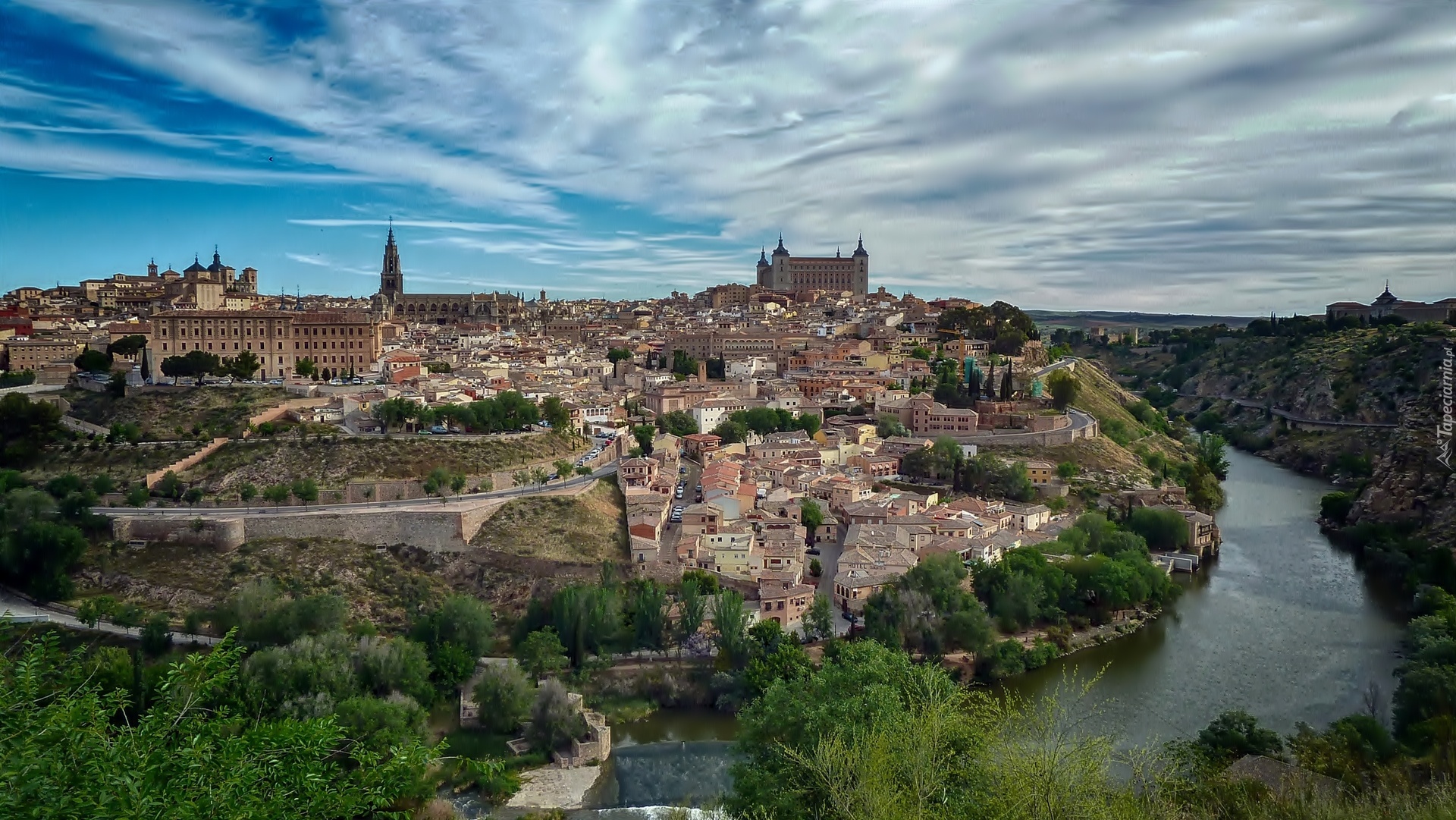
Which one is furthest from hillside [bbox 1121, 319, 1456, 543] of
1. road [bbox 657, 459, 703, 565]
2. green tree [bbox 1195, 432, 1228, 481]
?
road [bbox 657, 459, 703, 565]

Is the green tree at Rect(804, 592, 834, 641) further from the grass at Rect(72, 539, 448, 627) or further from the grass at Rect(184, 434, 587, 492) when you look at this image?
the grass at Rect(184, 434, 587, 492)

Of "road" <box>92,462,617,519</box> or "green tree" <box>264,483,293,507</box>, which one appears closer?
"road" <box>92,462,617,519</box>

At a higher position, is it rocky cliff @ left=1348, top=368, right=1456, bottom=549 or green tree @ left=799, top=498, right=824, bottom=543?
rocky cliff @ left=1348, top=368, right=1456, bottom=549

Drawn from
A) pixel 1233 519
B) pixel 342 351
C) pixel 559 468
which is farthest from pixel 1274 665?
pixel 342 351

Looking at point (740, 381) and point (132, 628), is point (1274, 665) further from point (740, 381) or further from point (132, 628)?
point (740, 381)

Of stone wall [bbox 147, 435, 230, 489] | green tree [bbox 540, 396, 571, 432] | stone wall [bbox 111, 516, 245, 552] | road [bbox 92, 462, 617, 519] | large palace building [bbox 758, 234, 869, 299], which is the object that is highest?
large palace building [bbox 758, 234, 869, 299]

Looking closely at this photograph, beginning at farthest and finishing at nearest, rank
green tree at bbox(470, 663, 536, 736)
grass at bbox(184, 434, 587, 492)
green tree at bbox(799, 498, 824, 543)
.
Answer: green tree at bbox(799, 498, 824, 543), grass at bbox(184, 434, 587, 492), green tree at bbox(470, 663, 536, 736)
